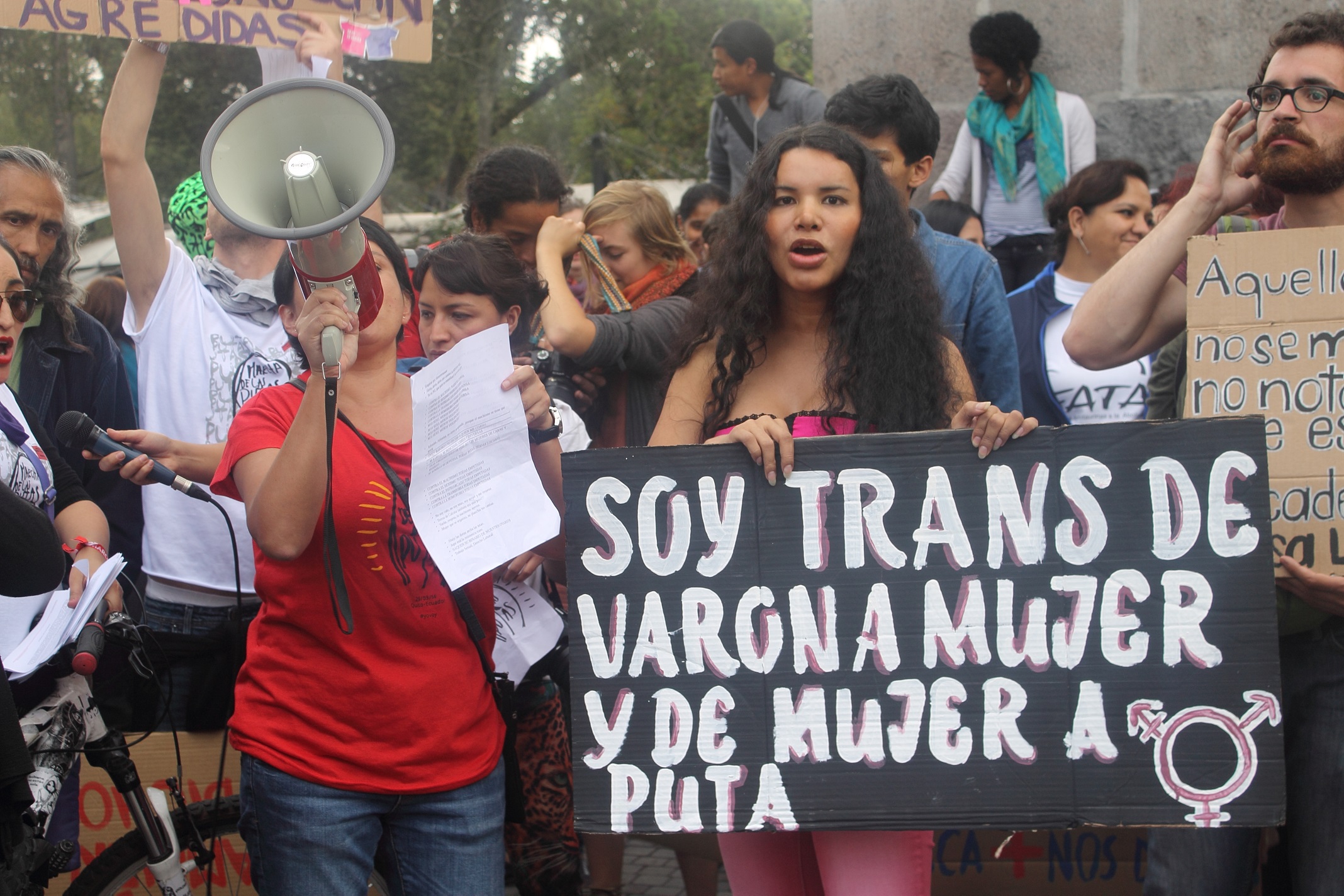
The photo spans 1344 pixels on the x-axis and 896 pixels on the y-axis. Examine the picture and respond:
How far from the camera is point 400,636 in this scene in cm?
247

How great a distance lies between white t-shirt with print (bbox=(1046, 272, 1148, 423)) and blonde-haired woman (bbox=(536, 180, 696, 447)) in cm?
124

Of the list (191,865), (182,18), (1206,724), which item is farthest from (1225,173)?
(191,865)

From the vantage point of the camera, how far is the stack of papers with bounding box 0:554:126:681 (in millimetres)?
2611

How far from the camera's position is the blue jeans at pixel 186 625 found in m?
3.21

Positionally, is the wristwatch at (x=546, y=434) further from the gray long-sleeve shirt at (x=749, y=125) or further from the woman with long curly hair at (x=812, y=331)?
the gray long-sleeve shirt at (x=749, y=125)

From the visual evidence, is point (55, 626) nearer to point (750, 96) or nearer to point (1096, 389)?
point (1096, 389)

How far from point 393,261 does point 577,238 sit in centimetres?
123

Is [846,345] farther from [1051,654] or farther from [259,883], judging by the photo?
[259,883]

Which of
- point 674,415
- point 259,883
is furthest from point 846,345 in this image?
point 259,883

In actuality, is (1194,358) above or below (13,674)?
above

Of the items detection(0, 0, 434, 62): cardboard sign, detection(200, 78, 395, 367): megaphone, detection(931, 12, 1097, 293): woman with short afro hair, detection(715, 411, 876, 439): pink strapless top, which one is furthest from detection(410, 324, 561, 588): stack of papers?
detection(931, 12, 1097, 293): woman with short afro hair

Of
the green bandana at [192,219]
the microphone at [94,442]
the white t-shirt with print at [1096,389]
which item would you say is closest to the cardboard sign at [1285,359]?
the white t-shirt with print at [1096,389]

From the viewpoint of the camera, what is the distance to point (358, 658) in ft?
7.93

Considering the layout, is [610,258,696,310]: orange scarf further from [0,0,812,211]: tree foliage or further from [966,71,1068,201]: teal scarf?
[0,0,812,211]: tree foliage
